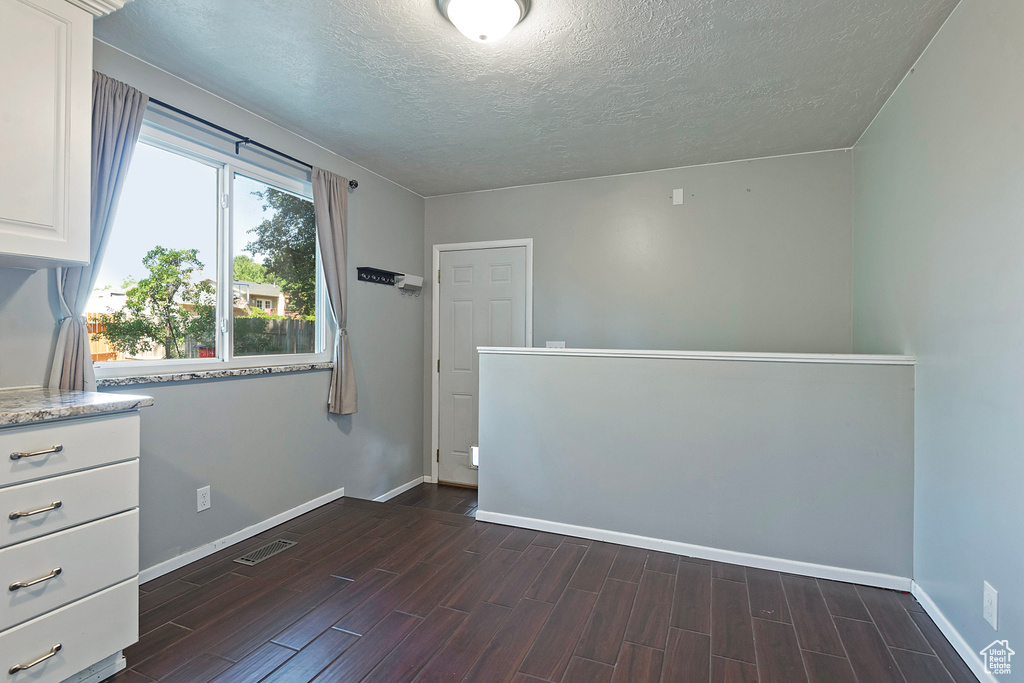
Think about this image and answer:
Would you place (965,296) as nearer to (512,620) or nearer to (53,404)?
(512,620)

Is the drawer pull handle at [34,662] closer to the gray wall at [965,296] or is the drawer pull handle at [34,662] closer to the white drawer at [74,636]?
the white drawer at [74,636]

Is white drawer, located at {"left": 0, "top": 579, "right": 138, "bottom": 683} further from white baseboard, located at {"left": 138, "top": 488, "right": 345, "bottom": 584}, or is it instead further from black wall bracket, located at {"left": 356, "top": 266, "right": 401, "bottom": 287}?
black wall bracket, located at {"left": 356, "top": 266, "right": 401, "bottom": 287}

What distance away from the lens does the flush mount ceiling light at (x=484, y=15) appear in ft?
6.27

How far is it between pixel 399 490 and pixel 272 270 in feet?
7.02

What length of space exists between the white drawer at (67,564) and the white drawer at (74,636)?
1.3 inches

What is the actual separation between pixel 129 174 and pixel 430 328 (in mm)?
2609

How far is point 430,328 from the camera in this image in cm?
469

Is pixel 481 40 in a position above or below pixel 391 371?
above

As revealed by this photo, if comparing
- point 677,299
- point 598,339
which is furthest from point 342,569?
point 677,299

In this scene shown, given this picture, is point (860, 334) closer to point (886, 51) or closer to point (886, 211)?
point (886, 211)

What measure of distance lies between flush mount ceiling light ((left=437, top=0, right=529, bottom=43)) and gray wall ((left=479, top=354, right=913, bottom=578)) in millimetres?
1786

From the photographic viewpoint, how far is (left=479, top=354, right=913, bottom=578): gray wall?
250 centimetres

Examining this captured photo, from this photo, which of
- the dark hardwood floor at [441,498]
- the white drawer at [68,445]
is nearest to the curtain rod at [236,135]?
the white drawer at [68,445]

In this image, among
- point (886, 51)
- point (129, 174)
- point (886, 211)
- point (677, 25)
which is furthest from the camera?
point (886, 211)
